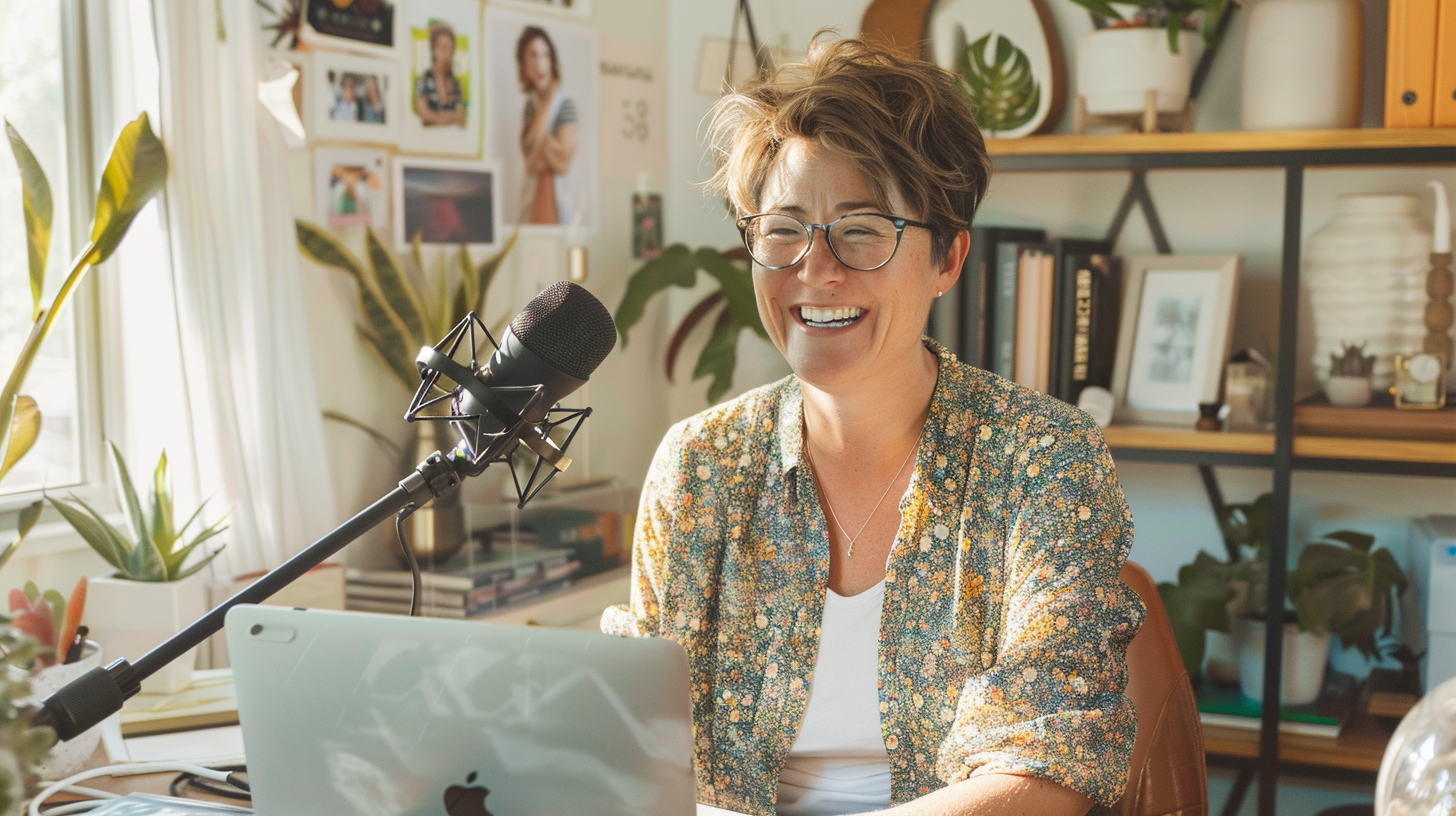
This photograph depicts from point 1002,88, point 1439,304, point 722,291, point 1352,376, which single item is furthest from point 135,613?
point 1439,304

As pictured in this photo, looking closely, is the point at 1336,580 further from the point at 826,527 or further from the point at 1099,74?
the point at 826,527

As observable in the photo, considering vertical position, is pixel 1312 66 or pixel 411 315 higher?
pixel 1312 66

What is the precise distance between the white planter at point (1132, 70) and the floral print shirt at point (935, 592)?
106cm

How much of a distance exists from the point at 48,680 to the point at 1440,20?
2181 millimetres

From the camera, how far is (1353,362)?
Result: 6.95 feet

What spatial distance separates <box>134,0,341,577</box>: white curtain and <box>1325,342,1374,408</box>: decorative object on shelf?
180 cm

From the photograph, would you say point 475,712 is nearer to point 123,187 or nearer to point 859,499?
point 859,499

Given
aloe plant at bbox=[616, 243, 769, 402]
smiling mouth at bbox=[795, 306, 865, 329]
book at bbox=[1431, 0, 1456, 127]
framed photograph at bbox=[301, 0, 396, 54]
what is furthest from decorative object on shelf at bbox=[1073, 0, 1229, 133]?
framed photograph at bbox=[301, 0, 396, 54]

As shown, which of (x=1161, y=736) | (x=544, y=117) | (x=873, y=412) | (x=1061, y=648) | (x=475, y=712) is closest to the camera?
(x=475, y=712)

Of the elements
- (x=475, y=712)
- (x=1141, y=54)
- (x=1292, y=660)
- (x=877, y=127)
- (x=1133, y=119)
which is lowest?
(x=1292, y=660)

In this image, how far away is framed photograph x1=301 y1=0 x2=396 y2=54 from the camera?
2.08m

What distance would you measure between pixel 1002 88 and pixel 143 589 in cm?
174

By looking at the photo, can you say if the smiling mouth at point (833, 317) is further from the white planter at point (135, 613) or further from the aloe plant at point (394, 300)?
the aloe plant at point (394, 300)

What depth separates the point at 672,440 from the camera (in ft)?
4.55
